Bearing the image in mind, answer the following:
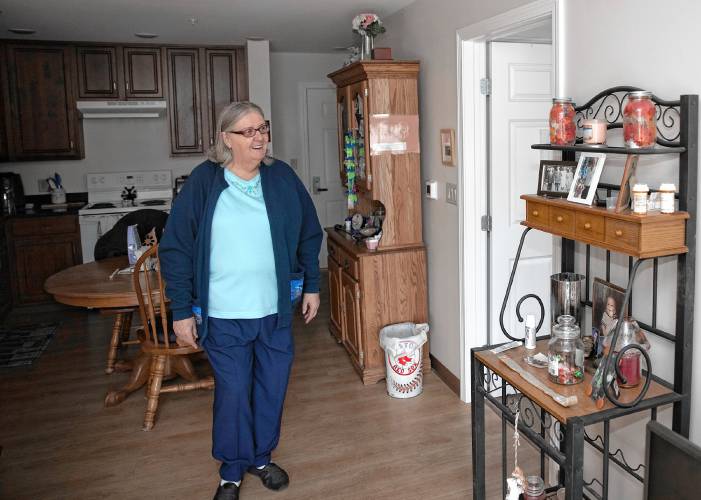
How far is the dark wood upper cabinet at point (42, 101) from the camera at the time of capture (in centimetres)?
555

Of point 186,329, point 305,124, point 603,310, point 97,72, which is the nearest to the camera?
point 603,310

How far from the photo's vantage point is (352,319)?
4004 millimetres

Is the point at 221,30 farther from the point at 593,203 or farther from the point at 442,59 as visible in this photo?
the point at 593,203

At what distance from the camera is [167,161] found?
6305 mm

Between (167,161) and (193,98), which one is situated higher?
(193,98)

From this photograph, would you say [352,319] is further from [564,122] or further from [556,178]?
[564,122]

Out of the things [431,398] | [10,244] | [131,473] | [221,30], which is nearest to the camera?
[131,473]

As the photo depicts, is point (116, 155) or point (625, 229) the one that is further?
point (116, 155)

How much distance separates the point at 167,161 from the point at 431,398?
3920 mm

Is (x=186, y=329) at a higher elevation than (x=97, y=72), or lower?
lower

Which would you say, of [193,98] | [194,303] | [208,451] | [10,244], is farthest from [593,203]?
[10,244]

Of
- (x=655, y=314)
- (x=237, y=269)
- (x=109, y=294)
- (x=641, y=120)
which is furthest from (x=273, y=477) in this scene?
(x=641, y=120)

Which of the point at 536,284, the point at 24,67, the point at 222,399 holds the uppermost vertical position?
the point at 24,67

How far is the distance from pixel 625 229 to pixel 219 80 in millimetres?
4891
